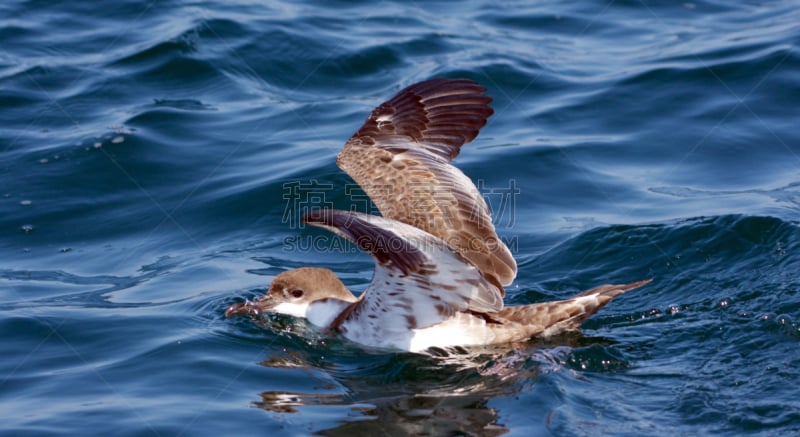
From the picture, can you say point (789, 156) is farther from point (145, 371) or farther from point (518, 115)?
point (145, 371)

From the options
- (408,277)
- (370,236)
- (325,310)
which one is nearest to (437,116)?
(325,310)

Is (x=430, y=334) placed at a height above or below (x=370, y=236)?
below

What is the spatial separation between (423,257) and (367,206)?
4013 mm

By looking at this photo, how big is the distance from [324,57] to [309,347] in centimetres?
664

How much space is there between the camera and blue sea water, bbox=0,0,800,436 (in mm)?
6074

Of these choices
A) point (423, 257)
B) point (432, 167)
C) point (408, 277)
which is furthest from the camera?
point (432, 167)

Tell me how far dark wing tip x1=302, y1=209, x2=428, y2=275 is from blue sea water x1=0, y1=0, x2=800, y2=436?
96 centimetres

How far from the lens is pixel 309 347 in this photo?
7191mm

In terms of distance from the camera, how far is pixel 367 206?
9.74 meters

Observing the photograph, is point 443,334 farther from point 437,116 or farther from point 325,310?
point 437,116

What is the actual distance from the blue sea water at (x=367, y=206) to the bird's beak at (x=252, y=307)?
152 millimetres

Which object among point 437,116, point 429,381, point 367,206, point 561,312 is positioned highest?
point 437,116

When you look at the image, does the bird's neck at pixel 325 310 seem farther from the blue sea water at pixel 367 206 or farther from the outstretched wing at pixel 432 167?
the outstretched wing at pixel 432 167

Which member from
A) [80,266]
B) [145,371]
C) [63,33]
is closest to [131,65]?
[63,33]
